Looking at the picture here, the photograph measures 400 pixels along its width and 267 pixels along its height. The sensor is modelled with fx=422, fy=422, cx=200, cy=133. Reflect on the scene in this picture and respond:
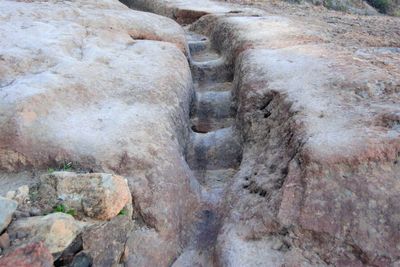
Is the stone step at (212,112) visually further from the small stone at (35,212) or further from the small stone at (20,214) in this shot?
the small stone at (20,214)

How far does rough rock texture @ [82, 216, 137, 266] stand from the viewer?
4.07m

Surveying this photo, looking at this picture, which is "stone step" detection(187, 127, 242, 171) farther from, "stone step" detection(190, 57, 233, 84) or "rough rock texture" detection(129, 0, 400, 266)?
"stone step" detection(190, 57, 233, 84)

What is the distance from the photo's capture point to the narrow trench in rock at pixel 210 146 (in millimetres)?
5521

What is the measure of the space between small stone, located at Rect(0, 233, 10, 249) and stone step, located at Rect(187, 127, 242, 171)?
3.72 m

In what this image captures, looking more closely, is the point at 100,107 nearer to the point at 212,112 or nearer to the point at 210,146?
the point at 210,146

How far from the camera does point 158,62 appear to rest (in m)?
8.20

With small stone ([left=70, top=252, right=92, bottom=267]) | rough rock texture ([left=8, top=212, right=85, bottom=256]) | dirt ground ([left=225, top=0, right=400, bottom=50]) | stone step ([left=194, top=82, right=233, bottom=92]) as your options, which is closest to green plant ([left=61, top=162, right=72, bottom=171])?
rough rock texture ([left=8, top=212, right=85, bottom=256])

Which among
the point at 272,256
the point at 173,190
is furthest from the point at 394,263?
the point at 173,190

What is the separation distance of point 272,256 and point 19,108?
3749 mm

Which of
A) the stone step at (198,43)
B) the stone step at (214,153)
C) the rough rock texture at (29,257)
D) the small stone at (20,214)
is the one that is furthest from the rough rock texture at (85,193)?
the stone step at (198,43)

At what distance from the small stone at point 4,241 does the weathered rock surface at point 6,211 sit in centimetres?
7

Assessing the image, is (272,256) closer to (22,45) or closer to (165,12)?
(22,45)

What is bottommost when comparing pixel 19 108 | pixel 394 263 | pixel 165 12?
pixel 165 12

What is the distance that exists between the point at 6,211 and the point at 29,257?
68 cm
